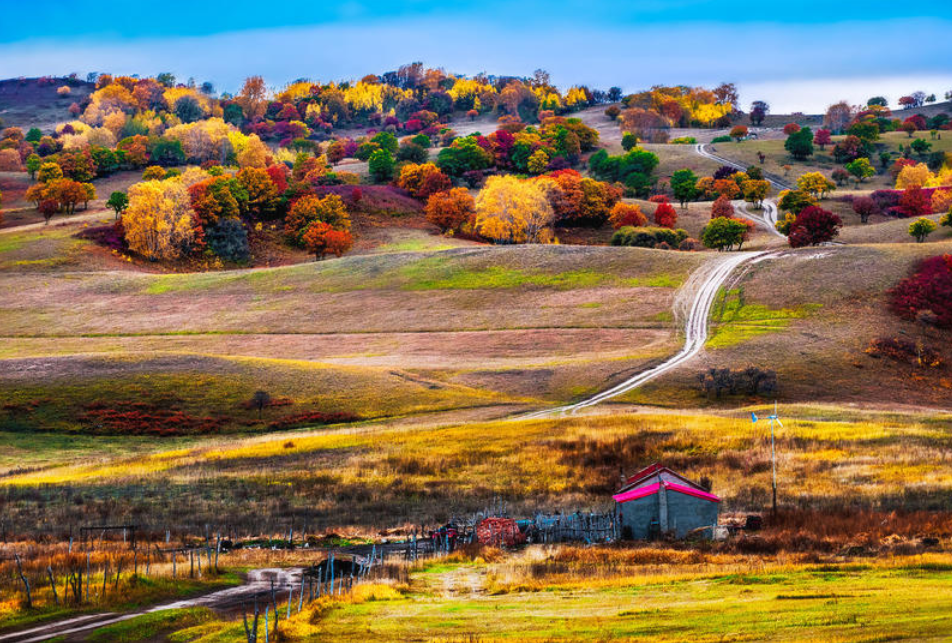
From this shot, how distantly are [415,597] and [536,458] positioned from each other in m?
32.7

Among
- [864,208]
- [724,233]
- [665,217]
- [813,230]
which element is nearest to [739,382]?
[813,230]

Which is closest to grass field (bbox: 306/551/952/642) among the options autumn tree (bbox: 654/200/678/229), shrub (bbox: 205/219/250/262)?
shrub (bbox: 205/219/250/262)

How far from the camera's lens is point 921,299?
11044 centimetres

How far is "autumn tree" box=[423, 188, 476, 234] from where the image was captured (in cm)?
18350

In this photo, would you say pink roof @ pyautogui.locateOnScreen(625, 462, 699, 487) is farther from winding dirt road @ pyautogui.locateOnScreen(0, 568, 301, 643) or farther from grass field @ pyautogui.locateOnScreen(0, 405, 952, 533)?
winding dirt road @ pyautogui.locateOnScreen(0, 568, 301, 643)

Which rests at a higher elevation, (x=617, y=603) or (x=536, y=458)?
(x=617, y=603)

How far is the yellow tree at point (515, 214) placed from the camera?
557 ft

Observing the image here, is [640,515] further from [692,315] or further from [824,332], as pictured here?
[692,315]

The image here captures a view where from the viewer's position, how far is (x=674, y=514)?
41594mm

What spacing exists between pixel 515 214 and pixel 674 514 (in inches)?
5171

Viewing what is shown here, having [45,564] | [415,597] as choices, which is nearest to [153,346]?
[45,564]

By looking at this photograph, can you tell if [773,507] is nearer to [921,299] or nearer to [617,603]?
[617,603]

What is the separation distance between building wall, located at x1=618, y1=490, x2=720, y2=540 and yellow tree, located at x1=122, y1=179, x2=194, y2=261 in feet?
437

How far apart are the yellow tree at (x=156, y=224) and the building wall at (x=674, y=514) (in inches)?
5245
